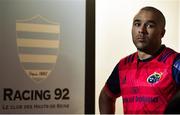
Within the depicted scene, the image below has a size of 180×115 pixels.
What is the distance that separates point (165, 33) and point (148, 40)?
137 millimetres

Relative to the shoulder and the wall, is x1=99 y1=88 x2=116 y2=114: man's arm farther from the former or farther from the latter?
the shoulder

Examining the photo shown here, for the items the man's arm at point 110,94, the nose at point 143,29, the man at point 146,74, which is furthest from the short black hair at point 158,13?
the man's arm at point 110,94

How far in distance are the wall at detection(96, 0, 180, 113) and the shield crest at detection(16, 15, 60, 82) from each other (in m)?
0.28

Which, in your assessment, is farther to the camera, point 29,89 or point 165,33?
point 165,33

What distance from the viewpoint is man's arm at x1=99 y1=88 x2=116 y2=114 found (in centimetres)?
179

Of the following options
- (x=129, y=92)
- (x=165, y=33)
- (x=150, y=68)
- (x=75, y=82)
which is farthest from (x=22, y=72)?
(x=165, y=33)

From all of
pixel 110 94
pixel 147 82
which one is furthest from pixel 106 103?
pixel 147 82

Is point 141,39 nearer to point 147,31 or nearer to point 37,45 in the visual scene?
point 147,31

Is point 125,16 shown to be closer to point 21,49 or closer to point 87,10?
point 87,10

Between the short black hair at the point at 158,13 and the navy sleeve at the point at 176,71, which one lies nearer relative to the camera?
the navy sleeve at the point at 176,71

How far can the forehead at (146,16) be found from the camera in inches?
70.3

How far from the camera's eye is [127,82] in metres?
1.79

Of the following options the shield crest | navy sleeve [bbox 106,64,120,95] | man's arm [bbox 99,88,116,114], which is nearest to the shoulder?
navy sleeve [bbox 106,64,120,95]

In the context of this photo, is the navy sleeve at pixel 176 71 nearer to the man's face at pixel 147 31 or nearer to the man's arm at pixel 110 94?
the man's face at pixel 147 31
